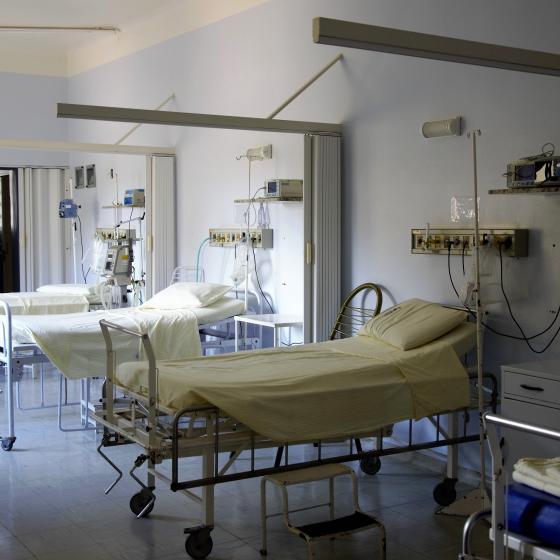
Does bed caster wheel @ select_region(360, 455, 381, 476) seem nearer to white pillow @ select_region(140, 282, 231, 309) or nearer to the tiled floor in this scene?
the tiled floor

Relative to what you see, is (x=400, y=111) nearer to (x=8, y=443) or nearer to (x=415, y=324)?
(x=415, y=324)

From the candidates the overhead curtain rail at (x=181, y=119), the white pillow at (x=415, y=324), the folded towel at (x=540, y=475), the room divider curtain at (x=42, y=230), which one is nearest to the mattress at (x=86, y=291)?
the room divider curtain at (x=42, y=230)

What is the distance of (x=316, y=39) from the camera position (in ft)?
11.1

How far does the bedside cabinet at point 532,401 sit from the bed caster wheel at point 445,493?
57 cm

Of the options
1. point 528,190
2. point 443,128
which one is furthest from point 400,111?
point 528,190

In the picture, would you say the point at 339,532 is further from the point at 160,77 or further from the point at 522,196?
the point at 160,77

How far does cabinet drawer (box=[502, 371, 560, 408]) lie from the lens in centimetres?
411

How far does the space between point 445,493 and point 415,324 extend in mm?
982

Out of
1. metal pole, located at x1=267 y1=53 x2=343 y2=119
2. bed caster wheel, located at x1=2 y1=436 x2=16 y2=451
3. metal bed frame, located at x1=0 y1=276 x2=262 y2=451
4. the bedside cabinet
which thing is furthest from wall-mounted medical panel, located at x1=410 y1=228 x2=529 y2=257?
bed caster wheel, located at x1=2 y1=436 x2=16 y2=451

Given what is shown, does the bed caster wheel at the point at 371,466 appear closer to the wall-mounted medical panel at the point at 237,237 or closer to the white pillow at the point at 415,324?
the white pillow at the point at 415,324

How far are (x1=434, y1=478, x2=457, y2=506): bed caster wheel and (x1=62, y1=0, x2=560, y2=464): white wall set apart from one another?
816mm

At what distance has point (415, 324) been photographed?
4957mm

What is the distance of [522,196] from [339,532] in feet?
7.41

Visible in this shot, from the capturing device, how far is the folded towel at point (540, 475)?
275 centimetres
